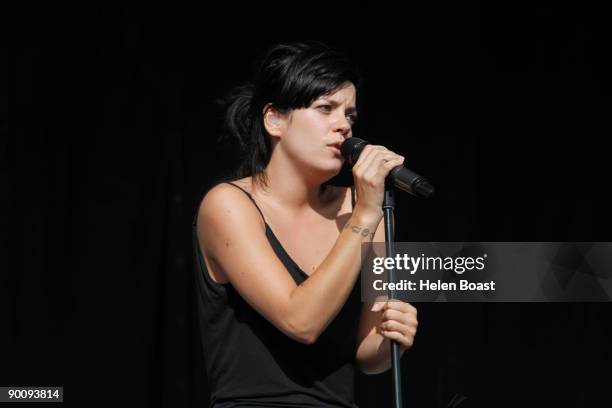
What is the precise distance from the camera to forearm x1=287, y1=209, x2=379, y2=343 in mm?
1482

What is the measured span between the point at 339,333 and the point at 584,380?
109 cm

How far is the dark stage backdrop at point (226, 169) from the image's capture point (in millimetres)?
2223

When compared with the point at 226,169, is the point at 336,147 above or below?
below

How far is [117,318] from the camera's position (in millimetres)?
2229

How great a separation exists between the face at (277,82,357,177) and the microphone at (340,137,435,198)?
0.06 meters

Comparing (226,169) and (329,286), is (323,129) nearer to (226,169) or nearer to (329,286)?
(329,286)

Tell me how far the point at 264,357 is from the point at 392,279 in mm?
352

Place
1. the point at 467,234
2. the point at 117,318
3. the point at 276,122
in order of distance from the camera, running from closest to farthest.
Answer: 1. the point at 276,122
2. the point at 117,318
3. the point at 467,234

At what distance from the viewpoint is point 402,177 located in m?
1.38

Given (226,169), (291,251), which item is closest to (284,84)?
(291,251)

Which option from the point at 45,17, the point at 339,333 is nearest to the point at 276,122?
the point at 339,333

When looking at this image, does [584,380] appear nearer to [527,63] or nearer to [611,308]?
[611,308]

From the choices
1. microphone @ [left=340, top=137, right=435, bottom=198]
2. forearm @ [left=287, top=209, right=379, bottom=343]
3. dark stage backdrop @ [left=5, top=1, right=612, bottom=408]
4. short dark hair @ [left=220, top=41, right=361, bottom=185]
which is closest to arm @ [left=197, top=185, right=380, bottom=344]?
forearm @ [left=287, top=209, right=379, bottom=343]

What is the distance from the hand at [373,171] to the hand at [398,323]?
188 mm
